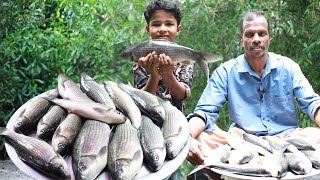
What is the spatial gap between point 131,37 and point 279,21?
1.67m

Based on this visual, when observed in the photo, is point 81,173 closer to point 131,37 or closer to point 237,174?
point 237,174

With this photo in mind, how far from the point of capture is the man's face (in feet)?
12.4

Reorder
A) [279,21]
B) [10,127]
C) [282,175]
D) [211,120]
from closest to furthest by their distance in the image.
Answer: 1. [10,127]
2. [282,175]
3. [211,120]
4. [279,21]

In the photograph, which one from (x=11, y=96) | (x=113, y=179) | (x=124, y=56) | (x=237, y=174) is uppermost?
(x=124, y=56)

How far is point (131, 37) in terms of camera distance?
6.00 metres

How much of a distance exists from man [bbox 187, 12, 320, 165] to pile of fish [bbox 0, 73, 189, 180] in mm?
1063

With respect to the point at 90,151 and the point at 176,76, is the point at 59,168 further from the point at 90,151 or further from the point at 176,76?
the point at 176,76

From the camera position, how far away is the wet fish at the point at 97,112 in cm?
258

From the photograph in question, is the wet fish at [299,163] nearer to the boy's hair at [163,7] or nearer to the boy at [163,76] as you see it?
the boy at [163,76]

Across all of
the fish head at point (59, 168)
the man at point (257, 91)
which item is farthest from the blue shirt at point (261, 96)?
the fish head at point (59, 168)

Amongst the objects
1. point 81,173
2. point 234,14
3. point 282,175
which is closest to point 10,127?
point 81,173

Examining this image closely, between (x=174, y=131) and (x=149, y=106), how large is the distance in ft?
0.82

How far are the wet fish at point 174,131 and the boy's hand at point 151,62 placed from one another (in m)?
0.62

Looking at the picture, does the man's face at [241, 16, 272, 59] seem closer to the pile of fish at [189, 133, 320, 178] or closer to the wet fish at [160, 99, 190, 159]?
the pile of fish at [189, 133, 320, 178]
